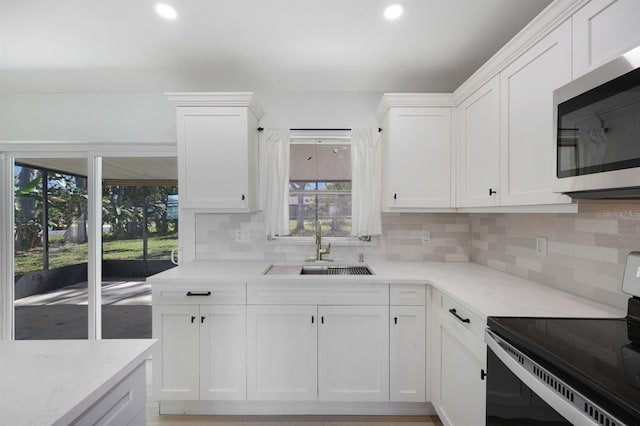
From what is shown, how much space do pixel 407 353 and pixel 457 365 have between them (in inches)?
15.2

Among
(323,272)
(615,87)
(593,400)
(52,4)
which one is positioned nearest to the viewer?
(593,400)

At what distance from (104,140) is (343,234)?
2.27 meters

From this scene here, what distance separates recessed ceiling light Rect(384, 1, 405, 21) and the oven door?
1.66m

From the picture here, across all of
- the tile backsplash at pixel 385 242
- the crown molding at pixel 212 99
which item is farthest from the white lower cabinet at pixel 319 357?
the crown molding at pixel 212 99

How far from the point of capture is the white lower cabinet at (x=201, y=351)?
186cm

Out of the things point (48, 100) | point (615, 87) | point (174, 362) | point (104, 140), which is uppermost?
point (48, 100)

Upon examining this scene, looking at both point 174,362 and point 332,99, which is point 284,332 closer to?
point 174,362

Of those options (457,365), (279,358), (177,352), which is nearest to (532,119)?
(457,365)

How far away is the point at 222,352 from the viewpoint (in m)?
1.86

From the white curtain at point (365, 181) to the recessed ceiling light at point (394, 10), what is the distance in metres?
0.92

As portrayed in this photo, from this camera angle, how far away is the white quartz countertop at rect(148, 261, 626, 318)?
1285 mm

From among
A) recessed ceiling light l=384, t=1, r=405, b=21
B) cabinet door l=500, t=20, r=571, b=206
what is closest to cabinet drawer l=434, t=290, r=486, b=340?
cabinet door l=500, t=20, r=571, b=206

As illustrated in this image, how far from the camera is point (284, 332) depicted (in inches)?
73.6

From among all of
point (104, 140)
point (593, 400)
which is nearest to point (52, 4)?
point (104, 140)
